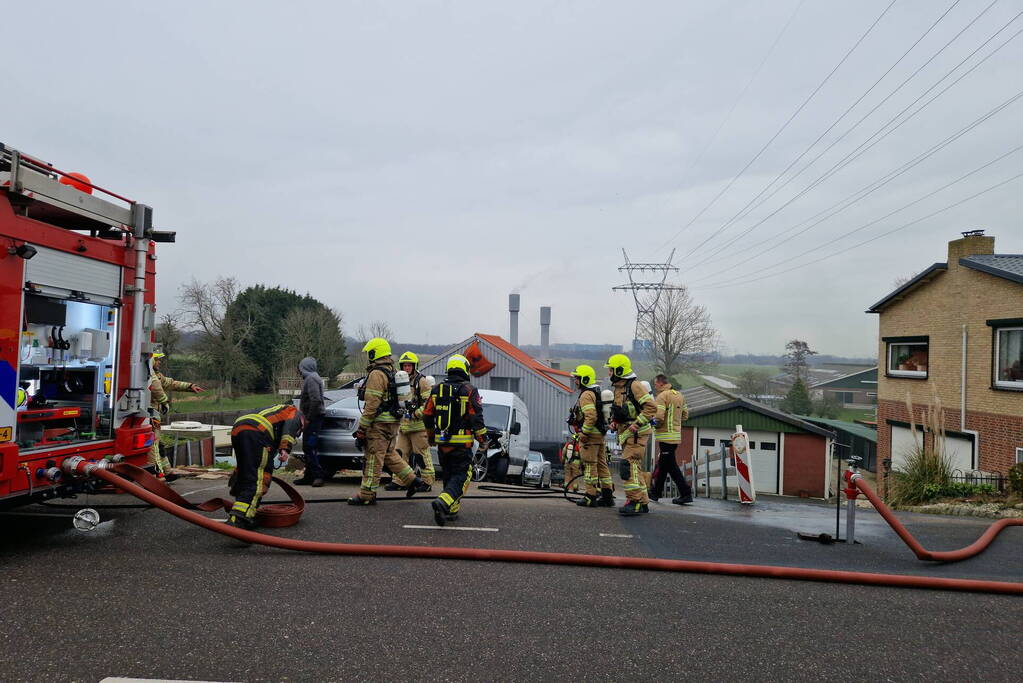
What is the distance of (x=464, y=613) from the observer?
4.21 m

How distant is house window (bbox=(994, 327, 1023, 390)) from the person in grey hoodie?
51.8 feet

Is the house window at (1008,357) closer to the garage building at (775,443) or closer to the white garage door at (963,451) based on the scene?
the white garage door at (963,451)

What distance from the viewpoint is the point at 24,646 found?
358 centimetres

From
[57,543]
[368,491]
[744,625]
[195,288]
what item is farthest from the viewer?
[195,288]

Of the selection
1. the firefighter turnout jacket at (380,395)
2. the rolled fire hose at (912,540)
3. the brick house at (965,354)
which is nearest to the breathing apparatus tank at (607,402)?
the firefighter turnout jacket at (380,395)

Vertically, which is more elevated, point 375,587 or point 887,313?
point 887,313

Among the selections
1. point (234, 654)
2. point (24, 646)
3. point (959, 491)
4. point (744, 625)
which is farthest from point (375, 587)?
point (959, 491)

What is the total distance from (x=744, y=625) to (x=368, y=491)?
14.9ft

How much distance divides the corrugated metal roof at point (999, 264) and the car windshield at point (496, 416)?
12457mm

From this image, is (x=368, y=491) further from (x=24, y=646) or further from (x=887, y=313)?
(x=887, y=313)

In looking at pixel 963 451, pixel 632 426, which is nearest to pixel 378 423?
pixel 632 426

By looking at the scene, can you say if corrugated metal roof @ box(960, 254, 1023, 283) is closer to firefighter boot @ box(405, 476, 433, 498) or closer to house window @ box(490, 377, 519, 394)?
firefighter boot @ box(405, 476, 433, 498)

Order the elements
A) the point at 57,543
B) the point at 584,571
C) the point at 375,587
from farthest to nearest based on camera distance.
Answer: the point at 57,543 < the point at 584,571 < the point at 375,587

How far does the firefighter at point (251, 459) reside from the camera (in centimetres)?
571
